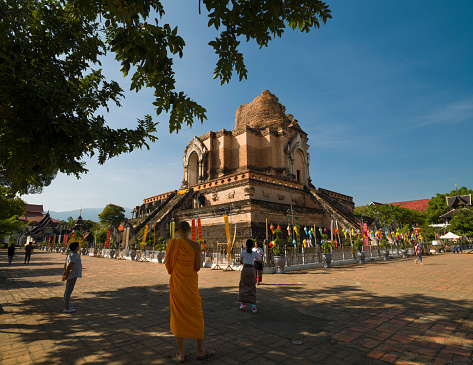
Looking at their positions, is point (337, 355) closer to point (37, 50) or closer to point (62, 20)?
point (37, 50)

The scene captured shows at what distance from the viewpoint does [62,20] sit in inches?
265

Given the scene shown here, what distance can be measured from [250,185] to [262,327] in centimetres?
1472

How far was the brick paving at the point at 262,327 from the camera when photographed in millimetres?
3494

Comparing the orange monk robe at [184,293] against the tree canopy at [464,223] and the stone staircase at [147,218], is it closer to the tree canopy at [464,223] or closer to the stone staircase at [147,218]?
the stone staircase at [147,218]

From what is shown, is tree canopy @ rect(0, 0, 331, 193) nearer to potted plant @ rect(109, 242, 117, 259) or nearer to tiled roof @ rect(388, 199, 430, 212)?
potted plant @ rect(109, 242, 117, 259)

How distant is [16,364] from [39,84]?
473cm

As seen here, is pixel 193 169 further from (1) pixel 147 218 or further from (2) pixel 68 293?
(2) pixel 68 293

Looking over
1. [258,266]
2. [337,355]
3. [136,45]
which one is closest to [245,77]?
[136,45]

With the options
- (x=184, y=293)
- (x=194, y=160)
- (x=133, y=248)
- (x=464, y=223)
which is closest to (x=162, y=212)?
(x=133, y=248)

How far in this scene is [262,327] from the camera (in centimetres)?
466

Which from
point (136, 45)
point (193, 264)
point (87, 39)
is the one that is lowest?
point (193, 264)

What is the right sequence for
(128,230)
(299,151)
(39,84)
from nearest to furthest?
(39,84), (128,230), (299,151)

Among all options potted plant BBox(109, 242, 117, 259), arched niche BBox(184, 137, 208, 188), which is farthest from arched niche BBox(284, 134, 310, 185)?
potted plant BBox(109, 242, 117, 259)

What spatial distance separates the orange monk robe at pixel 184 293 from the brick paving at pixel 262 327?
1.34 feet
